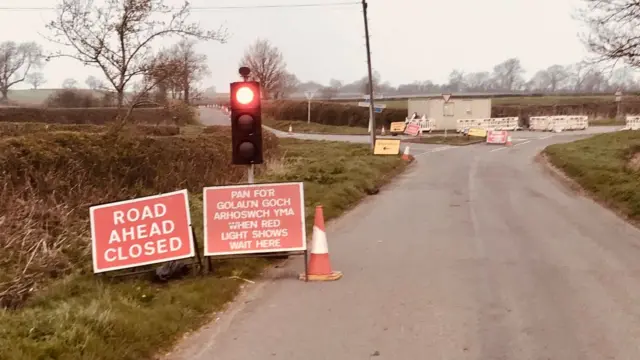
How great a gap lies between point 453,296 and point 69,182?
875 cm

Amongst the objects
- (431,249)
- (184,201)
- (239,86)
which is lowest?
(431,249)

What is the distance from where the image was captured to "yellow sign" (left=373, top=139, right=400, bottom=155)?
2965 centimetres

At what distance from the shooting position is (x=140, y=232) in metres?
7.62

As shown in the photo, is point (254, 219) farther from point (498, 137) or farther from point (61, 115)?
point (61, 115)

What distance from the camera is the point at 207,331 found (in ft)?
20.6

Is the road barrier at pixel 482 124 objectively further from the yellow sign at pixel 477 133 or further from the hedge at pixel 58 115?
the hedge at pixel 58 115

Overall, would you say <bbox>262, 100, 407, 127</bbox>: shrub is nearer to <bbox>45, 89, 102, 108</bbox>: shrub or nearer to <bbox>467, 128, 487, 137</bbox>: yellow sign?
<bbox>467, 128, 487, 137</bbox>: yellow sign

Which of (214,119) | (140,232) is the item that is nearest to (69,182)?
(140,232)

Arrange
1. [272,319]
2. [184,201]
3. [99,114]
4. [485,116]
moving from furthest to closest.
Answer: [485,116]
[99,114]
[184,201]
[272,319]

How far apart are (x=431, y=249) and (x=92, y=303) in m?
5.53

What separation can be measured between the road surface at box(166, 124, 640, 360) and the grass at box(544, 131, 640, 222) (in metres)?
1.18

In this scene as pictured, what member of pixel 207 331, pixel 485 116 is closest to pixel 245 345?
pixel 207 331

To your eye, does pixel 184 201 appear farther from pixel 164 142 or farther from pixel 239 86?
pixel 164 142

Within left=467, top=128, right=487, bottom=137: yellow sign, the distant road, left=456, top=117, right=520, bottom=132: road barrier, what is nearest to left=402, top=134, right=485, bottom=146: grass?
left=467, top=128, right=487, bottom=137: yellow sign
